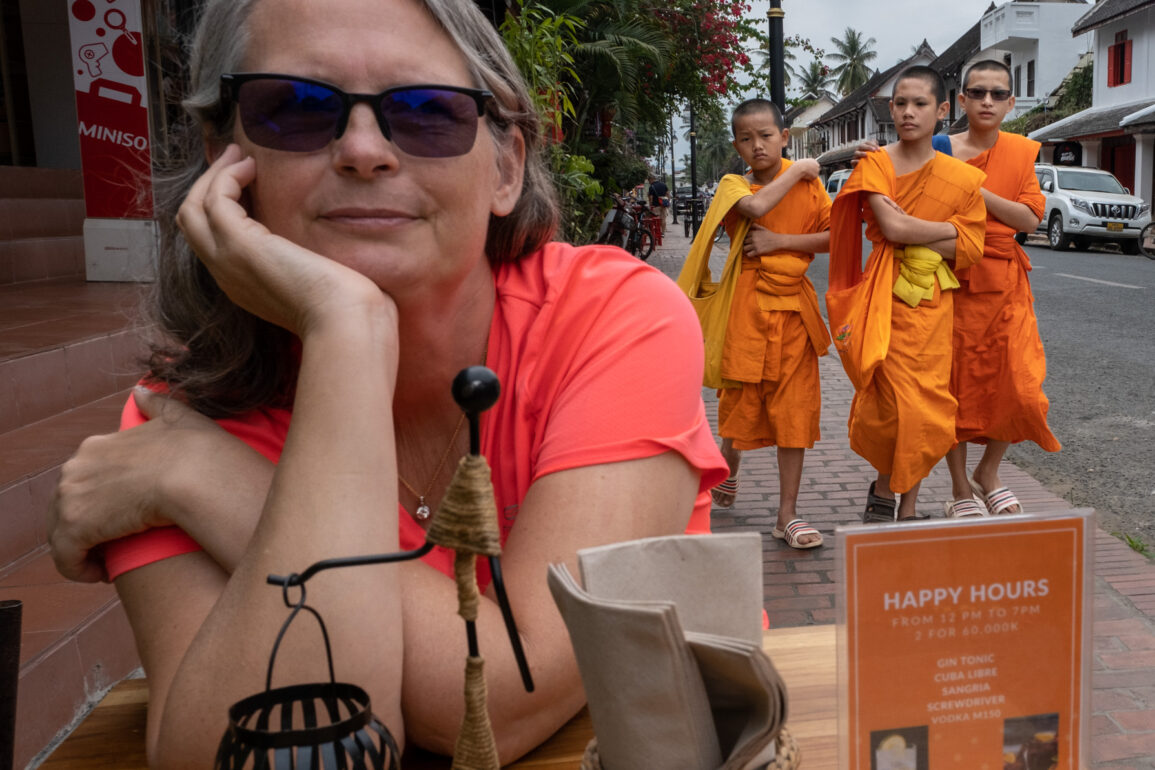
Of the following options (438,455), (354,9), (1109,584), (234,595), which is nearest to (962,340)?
(1109,584)

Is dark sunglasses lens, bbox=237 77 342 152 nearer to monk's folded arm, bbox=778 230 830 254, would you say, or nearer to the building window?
monk's folded arm, bbox=778 230 830 254

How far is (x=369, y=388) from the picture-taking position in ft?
3.43

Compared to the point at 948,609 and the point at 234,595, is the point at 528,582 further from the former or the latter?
the point at 948,609

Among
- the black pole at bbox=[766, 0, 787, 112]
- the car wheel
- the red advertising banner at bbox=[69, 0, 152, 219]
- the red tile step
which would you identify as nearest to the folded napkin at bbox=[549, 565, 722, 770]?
the red tile step

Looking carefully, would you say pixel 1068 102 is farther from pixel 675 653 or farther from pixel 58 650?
pixel 675 653

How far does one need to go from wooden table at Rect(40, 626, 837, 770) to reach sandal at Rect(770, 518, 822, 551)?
10.5 feet

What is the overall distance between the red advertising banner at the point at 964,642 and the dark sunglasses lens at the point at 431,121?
31.9 inches

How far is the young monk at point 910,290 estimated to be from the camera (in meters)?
4.24

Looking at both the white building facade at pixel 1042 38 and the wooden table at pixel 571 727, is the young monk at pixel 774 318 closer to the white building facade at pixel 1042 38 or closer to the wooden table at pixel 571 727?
the wooden table at pixel 571 727

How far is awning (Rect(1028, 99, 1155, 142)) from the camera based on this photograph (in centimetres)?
2831

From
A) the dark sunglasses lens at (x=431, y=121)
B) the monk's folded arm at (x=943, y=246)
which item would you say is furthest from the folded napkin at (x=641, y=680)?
the monk's folded arm at (x=943, y=246)

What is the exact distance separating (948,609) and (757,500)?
452 cm

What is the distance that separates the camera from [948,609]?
0.76 meters

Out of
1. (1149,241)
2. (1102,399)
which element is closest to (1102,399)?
(1102,399)
